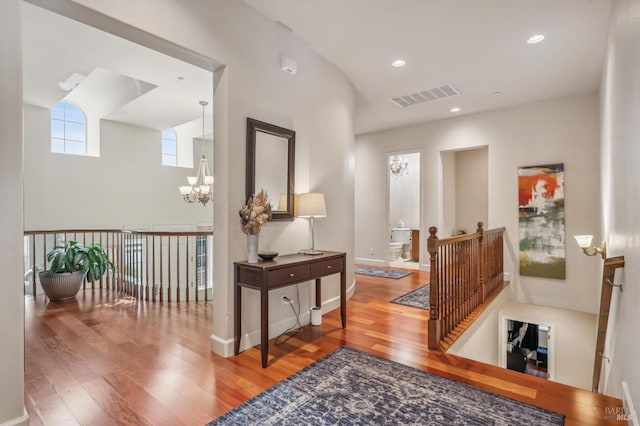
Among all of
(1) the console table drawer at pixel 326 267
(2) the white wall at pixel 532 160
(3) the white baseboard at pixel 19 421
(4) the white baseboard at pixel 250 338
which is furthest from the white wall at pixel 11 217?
(2) the white wall at pixel 532 160

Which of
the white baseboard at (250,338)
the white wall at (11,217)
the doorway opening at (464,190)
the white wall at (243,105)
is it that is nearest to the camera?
the white wall at (11,217)

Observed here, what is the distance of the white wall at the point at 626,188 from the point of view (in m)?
1.89

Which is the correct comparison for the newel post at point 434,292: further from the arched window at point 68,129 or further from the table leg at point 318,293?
the arched window at point 68,129

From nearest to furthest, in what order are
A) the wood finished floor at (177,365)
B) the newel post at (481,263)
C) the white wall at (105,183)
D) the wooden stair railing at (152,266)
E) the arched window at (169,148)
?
the wood finished floor at (177,365)
the newel post at (481,263)
the wooden stair railing at (152,266)
the white wall at (105,183)
the arched window at (169,148)

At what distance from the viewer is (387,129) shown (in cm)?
714

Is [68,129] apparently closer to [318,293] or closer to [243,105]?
[243,105]

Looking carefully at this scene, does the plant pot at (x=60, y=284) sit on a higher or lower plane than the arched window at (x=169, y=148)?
lower

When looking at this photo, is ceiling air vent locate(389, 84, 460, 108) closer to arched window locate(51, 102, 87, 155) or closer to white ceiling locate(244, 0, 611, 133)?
white ceiling locate(244, 0, 611, 133)

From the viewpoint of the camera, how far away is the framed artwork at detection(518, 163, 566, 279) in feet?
17.1

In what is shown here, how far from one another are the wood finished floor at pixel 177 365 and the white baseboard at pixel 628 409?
84 millimetres

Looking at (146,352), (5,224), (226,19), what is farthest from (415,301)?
(5,224)

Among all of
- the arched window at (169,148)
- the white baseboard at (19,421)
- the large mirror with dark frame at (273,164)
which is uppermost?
the arched window at (169,148)

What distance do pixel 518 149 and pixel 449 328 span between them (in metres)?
3.70

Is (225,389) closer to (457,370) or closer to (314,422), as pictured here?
(314,422)
